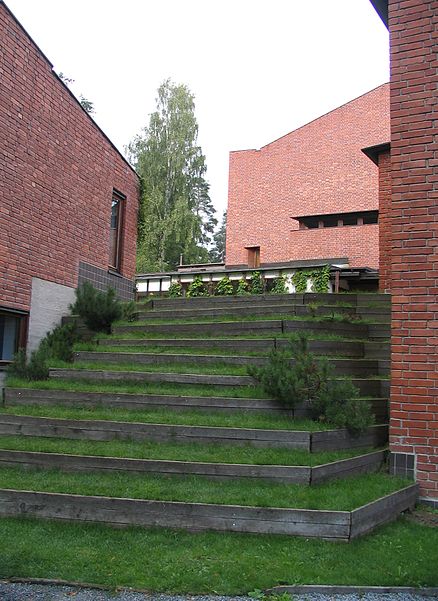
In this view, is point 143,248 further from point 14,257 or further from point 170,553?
point 170,553

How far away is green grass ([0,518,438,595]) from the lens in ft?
14.3

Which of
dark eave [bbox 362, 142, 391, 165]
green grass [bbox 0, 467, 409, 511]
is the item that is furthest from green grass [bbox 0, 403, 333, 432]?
dark eave [bbox 362, 142, 391, 165]

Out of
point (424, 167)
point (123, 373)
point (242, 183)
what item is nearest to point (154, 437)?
point (123, 373)

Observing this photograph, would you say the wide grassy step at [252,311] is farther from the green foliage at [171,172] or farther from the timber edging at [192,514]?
the green foliage at [171,172]

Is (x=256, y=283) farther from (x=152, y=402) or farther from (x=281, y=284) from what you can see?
(x=152, y=402)

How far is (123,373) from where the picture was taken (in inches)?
333

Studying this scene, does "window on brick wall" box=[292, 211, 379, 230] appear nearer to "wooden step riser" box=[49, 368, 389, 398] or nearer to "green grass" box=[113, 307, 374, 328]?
"green grass" box=[113, 307, 374, 328]

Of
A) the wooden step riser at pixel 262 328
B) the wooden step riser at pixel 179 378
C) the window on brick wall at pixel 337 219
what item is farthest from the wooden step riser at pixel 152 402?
the window on brick wall at pixel 337 219

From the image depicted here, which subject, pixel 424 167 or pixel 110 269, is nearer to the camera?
pixel 424 167

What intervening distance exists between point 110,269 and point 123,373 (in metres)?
5.41

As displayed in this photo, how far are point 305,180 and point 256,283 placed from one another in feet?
35.2

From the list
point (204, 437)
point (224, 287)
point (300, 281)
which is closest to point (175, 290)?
point (224, 287)

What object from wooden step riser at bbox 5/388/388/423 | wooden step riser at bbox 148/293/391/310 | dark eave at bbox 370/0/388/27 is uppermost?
dark eave at bbox 370/0/388/27

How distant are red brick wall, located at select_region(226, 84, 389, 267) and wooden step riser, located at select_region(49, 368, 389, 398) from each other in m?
14.4
